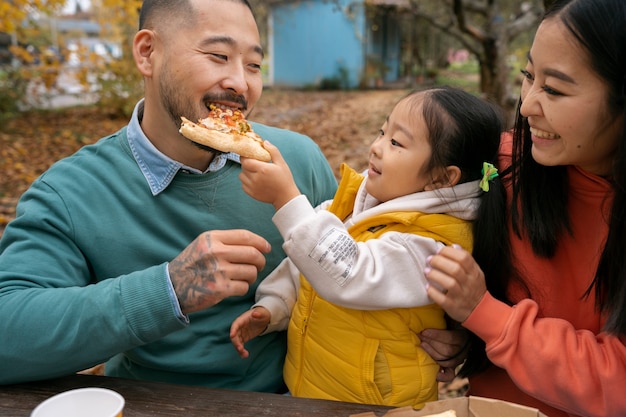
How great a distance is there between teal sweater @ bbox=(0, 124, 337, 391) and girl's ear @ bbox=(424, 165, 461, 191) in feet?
2.35

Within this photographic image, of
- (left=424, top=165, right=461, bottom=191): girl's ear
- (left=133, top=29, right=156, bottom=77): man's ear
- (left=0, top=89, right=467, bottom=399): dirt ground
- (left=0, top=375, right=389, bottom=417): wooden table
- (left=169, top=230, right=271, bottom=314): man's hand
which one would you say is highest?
(left=133, top=29, right=156, bottom=77): man's ear

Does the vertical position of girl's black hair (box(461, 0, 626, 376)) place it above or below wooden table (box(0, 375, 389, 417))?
above

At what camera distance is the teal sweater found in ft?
5.60

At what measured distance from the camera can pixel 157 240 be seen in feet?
7.27

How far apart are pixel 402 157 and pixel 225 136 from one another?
68cm

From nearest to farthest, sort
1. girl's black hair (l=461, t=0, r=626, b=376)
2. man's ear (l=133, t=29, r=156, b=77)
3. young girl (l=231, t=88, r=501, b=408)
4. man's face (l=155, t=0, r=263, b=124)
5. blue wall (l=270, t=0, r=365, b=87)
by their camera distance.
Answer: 1. girl's black hair (l=461, t=0, r=626, b=376)
2. young girl (l=231, t=88, r=501, b=408)
3. man's face (l=155, t=0, r=263, b=124)
4. man's ear (l=133, t=29, r=156, b=77)
5. blue wall (l=270, t=0, r=365, b=87)

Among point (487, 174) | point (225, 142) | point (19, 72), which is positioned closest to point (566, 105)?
point (487, 174)

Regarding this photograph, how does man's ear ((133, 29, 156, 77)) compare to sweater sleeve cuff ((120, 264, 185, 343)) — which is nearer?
sweater sleeve cuff ((120, 264, 185, 343))

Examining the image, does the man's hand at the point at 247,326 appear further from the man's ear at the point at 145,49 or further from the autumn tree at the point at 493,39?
the autumn tree at the point at 493,39

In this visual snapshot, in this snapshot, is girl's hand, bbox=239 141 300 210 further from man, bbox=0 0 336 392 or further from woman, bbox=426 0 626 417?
woman, bbox=426 0 626 417

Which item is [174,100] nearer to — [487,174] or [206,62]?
[206,62]

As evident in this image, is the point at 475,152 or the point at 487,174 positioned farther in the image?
the point at 475,152

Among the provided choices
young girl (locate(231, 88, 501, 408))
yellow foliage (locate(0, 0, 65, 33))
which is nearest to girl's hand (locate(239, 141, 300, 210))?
young girl (locate(231, 88, 501, 408))

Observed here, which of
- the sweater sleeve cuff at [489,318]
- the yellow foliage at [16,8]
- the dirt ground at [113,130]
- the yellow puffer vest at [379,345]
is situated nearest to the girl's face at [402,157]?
the yellow puffer vest at [379,345]
